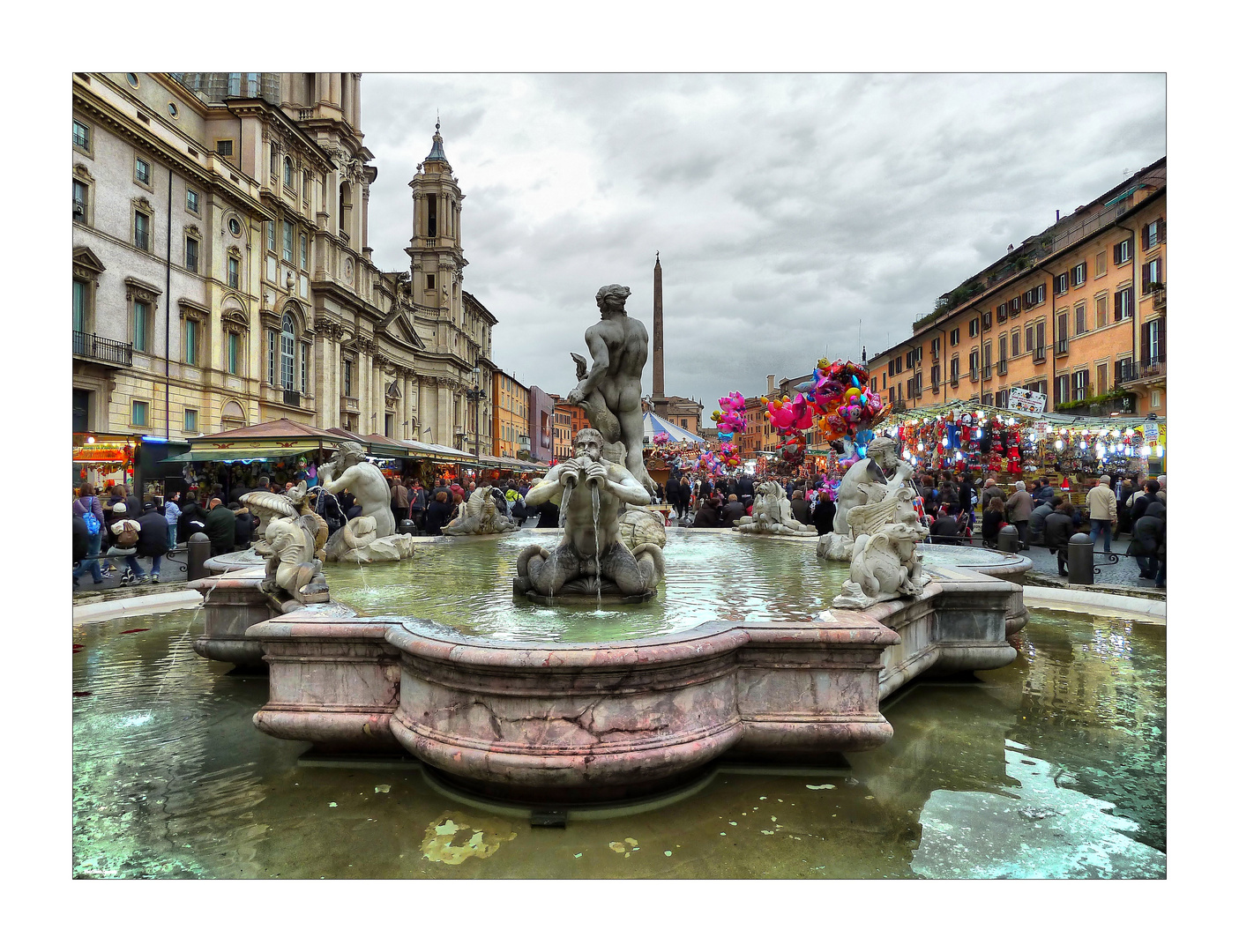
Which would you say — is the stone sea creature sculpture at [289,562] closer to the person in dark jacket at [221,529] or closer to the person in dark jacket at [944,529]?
the person in dark jacket at [221,529]

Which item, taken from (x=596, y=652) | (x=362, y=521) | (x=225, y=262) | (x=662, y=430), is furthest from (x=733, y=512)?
(x=225, y=262)

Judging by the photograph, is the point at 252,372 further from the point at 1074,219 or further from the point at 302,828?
the point at 1074,219

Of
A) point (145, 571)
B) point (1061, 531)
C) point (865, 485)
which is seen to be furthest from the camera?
point (145, 571)

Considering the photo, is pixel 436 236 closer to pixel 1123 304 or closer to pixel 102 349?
pixel 102 349

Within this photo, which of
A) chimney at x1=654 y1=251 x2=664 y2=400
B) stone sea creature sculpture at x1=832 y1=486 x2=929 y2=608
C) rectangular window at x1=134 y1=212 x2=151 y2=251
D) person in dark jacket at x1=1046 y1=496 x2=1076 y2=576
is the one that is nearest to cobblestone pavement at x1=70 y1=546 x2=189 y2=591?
stone sea creature sculpture at x1=832 y1=486 x2=929 y2=608

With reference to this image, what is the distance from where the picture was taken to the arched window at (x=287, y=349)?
3693cm

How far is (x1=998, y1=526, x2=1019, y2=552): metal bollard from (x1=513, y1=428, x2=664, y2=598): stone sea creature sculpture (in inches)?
274

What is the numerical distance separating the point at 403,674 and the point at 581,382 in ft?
18.2

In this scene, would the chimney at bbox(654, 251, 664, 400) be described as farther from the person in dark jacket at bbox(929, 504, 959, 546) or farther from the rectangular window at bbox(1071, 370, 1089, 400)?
the person in dark jacket at bbox(929, 504, 959, 546)

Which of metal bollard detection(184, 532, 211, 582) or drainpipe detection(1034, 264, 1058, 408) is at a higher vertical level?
drainpipe detection(1034, 264, 1058, 408)

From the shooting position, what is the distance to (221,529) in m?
10.1

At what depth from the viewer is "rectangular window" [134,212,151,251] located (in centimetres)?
2566

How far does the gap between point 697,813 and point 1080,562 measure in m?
8.60

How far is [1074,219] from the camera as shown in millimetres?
31672
